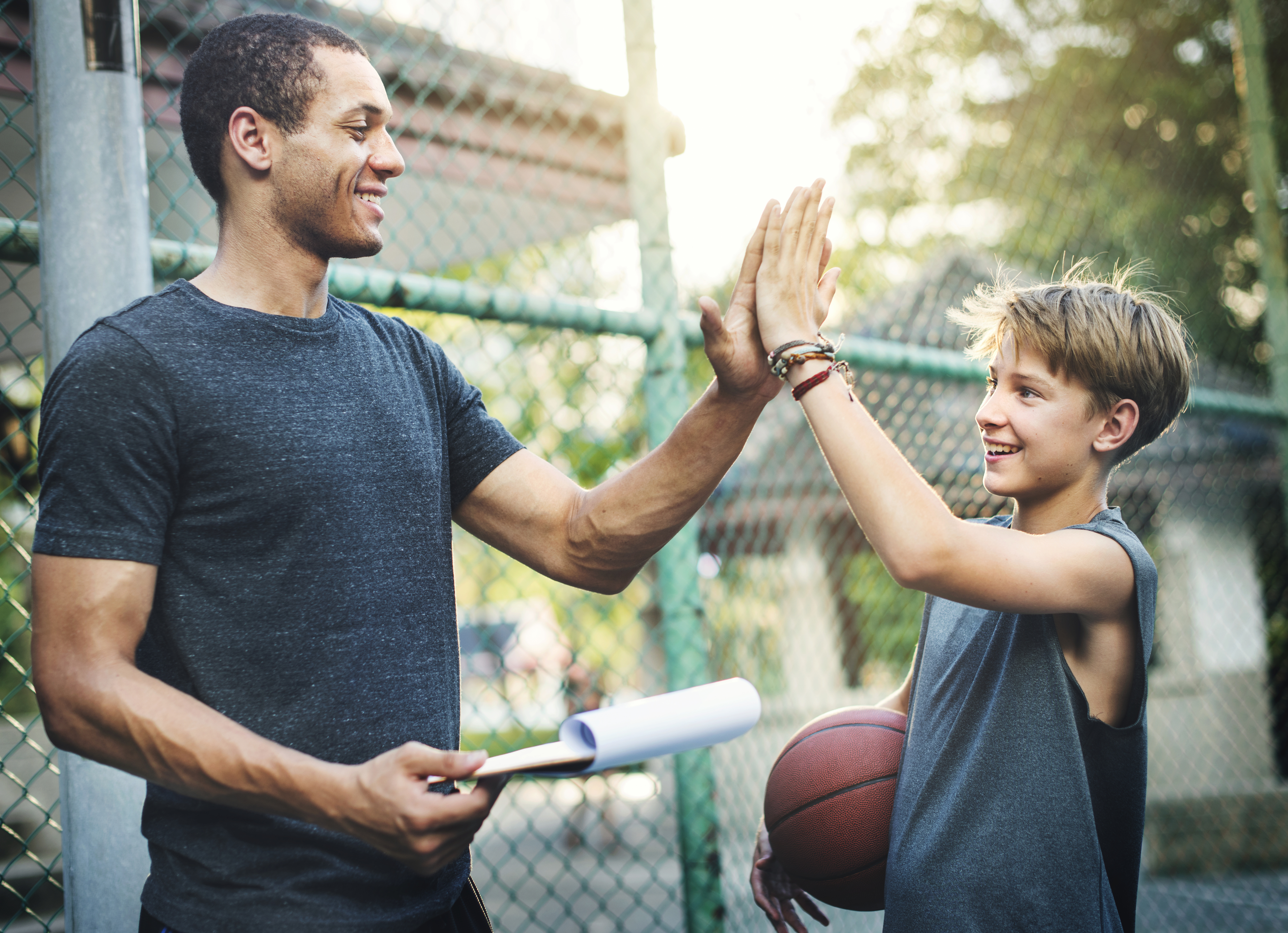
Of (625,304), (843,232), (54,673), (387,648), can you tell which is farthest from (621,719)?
(843,232)

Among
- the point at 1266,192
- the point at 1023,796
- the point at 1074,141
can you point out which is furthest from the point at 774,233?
the point at 1266,192

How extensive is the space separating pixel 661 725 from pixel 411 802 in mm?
346

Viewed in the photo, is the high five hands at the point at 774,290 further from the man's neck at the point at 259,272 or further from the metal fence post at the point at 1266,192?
the metal fence post at the point at 1266,192

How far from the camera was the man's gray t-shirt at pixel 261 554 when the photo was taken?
1.38m

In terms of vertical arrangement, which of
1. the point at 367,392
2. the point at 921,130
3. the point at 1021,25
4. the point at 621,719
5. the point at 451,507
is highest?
the point at 1021,25

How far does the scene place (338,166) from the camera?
5.55 feet

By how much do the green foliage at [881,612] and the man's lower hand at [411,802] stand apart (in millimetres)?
5903

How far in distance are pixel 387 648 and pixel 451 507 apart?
16.5 inches

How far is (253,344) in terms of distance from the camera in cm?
157

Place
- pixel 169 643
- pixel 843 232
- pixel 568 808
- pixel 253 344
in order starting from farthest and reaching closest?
pixel 568 808
pixel 843 232
pixel 253 344
pixel 169 643

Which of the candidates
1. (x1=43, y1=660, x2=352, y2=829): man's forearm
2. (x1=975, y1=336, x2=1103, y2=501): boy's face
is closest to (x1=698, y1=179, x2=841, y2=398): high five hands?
(x1=975, y1=336, x2=1103, y2=501): boy's face

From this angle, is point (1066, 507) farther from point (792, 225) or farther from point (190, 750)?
point (190, 750)

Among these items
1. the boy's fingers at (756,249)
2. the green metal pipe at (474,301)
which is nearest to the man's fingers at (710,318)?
the boy's fingers at (756,249)

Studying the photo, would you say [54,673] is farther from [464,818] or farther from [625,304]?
[625,304]
